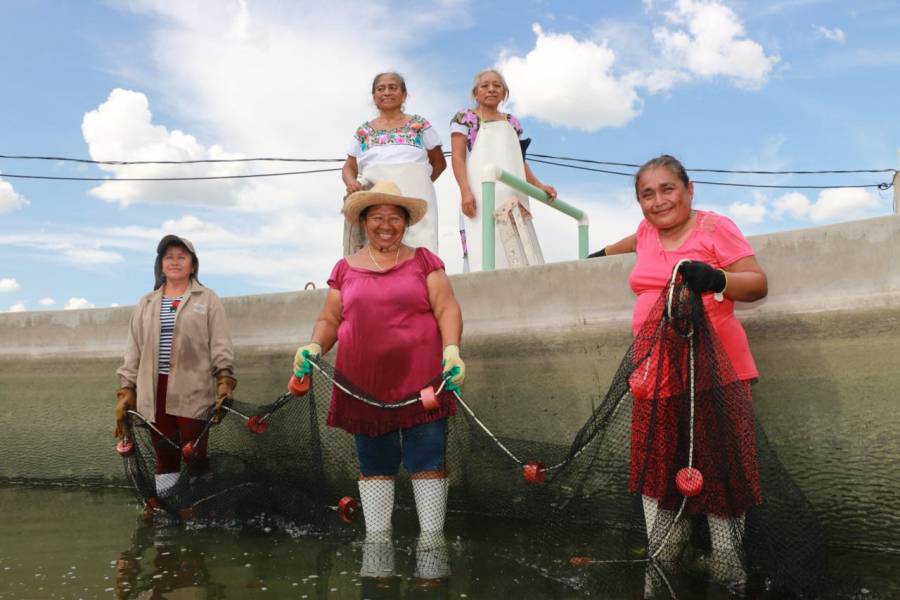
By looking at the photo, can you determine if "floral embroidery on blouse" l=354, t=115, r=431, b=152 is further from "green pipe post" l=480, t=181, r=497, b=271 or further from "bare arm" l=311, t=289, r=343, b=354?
"bare arm" l=311, t=289, r=343, b=354

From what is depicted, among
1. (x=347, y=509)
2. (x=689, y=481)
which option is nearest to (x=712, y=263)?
(x=689, y=481)

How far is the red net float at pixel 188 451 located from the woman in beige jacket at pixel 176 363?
0.18ft

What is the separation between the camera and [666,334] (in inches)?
112

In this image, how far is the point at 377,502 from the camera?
3.54 m

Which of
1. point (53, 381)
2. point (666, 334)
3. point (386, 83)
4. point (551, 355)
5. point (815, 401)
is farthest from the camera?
point (53, 381)

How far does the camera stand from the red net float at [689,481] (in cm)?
271

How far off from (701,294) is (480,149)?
9.70 ft

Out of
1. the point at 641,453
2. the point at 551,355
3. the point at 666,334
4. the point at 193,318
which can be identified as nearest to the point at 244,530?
the point at 193,318

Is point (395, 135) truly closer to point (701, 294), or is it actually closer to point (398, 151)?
point (398, 151)

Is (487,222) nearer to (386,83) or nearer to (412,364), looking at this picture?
(386,83)

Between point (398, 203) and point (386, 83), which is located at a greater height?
point (386, 83)

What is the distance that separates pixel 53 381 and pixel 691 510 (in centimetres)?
555

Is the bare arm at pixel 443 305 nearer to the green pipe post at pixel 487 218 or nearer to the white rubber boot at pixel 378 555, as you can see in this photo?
the white rubber boot at pixel 378 555

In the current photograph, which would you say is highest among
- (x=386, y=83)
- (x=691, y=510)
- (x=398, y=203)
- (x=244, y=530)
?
(x=386, y=83)
